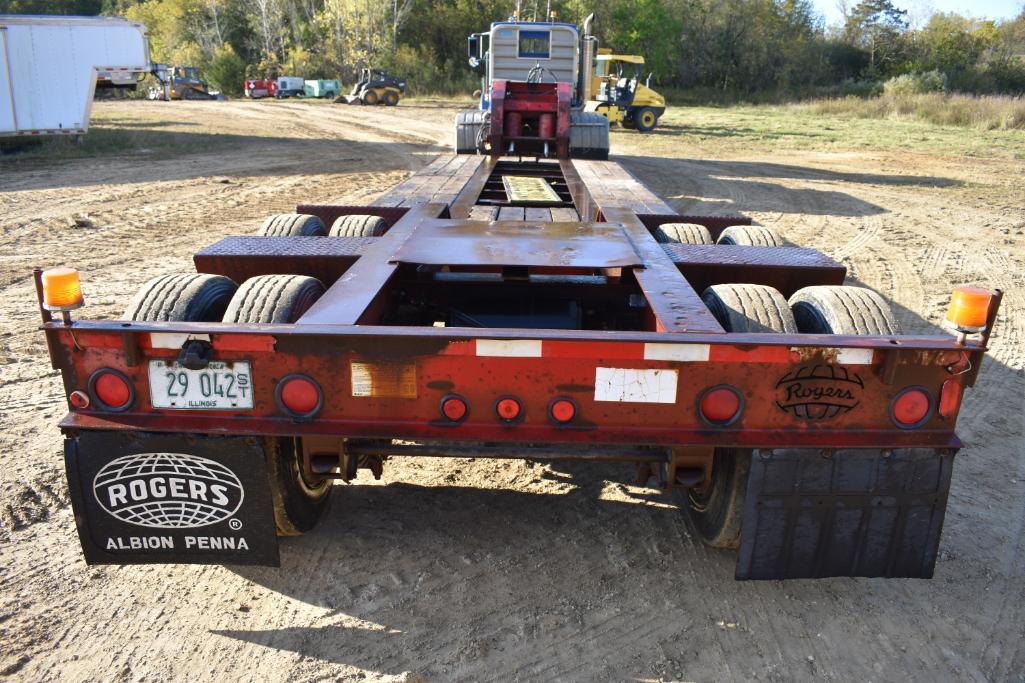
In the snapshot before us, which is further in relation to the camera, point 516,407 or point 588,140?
point 588,140

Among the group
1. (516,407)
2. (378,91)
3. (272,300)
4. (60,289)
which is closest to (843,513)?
(516,407)

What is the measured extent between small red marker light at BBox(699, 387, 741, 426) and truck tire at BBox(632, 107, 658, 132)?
23221 mm

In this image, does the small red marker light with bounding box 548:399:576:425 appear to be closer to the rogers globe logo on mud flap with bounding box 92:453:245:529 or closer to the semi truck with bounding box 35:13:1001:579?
the semi truck with bounding box 35:13:1001:579

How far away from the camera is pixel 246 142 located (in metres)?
19.5

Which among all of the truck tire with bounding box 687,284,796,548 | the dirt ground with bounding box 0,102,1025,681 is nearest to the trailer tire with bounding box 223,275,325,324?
the dirt ground with bounding box 0,102,1025,681

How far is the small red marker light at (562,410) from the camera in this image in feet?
8.39

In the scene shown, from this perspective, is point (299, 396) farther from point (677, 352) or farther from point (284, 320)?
point (677, 352)

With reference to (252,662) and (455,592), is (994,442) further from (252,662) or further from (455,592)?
(252,662)

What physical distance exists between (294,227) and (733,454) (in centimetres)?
281

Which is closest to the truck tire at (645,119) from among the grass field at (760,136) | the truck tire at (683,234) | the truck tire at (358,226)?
the grass field at (760,136)

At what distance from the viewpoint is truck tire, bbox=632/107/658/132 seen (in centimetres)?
2458

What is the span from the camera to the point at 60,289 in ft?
7.77

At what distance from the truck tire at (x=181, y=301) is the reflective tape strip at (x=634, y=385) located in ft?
5.02

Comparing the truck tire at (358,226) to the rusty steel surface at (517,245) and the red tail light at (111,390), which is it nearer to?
the rusty steel surface at (517,245)
